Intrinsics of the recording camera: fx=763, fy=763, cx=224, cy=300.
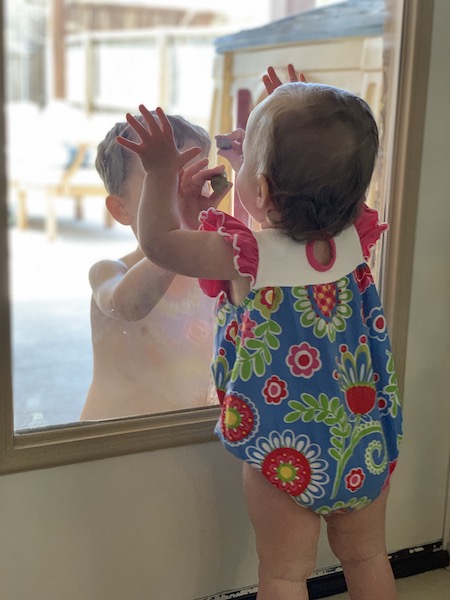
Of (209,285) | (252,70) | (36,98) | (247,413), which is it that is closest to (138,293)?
(209,285)

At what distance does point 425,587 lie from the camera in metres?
1.37

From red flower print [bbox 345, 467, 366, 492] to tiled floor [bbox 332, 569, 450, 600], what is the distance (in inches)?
16.4

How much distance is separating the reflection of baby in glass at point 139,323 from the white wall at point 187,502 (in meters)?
0.10

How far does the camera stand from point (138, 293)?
1.11m

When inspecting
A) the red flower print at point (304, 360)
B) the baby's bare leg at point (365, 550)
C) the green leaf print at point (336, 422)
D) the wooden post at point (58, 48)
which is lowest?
the baby's bare leg at point (365, 550)

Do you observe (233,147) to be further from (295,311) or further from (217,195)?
(295,311)

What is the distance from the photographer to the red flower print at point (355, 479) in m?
0.99

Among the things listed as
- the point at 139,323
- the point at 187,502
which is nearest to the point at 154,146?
the point at 139,323

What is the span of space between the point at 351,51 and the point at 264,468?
1.09m

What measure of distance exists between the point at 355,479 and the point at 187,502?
30 centimetres

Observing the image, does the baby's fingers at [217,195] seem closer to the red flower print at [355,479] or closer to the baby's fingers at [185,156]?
the baby's fingers at [185,156]

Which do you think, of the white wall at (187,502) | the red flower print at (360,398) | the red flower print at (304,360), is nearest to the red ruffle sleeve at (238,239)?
the red flower print at (304,360)

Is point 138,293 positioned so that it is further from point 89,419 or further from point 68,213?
point 68,213

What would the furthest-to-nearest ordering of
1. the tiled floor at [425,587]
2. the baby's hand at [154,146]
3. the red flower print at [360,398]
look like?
the tiled floor at [425,587] < the red flower print at [360,398] < the baby's hand at [154,146]
